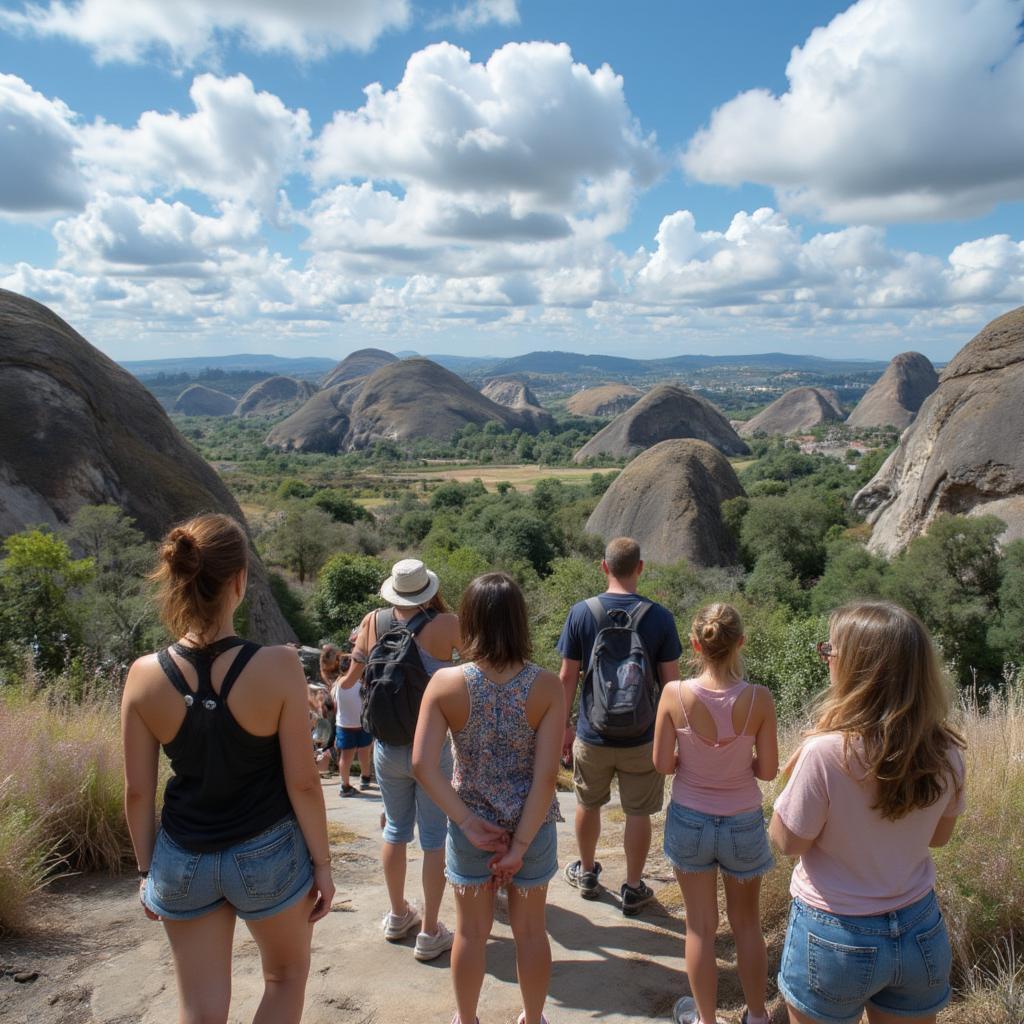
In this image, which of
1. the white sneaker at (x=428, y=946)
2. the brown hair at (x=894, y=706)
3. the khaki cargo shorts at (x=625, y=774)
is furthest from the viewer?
the khaki cargo shorts at (x=625, y=774)

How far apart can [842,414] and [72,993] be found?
173 m

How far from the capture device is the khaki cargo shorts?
13.0 ft

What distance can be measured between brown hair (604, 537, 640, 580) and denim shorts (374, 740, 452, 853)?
1248 millimetres

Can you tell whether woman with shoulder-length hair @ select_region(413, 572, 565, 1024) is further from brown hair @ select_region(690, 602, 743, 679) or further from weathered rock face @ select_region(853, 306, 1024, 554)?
weathered rock face @ select_region(853, 306, 1024, 554)

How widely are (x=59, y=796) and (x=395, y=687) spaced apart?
89.4 inches

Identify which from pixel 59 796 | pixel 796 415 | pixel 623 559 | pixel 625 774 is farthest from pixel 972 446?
pixel 796 415

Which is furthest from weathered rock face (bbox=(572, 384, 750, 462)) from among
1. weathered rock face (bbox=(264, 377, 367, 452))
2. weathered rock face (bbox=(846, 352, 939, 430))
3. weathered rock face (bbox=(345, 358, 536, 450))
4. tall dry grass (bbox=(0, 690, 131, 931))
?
tall dry grass (bbox=(0, 690, 131, 931))

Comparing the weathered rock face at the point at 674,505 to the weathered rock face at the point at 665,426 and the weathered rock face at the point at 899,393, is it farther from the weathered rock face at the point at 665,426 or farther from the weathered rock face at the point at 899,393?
the weathered rock face at the point at 899,393

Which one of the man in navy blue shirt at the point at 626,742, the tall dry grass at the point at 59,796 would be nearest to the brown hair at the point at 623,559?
the man in navy blue shirt at the point at 626,742

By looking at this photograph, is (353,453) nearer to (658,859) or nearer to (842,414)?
(842,414)

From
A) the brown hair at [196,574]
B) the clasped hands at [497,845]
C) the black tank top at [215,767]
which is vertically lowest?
the clasped hands at [497,845]

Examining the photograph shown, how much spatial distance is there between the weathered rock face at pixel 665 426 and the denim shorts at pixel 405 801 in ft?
319

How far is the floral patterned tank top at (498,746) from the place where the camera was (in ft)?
9.11

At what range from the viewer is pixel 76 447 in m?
23.0
